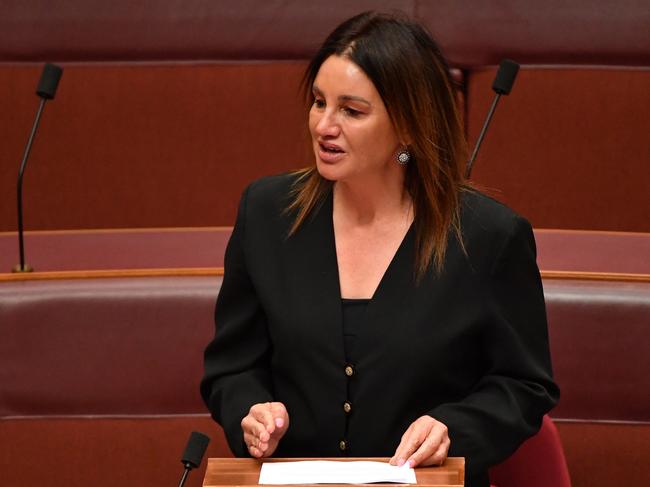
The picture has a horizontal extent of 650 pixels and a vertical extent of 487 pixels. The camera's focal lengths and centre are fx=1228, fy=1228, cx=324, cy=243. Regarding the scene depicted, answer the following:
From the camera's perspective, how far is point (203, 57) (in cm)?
133

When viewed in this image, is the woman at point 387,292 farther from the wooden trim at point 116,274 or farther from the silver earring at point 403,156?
the wooden trim at point 116,274

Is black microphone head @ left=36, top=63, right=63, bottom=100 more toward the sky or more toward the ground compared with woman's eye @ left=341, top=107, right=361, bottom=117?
more toward the ground

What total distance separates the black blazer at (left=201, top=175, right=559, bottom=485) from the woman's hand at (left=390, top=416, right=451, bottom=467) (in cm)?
3

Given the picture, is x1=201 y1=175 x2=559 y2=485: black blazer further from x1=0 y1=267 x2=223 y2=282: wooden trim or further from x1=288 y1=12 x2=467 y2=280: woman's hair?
x1=0 y1=267 x2=223 y2=282: wooden trim

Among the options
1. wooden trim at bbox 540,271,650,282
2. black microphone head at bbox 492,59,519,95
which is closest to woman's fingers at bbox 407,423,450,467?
wooden trim at bbox 540,271,650,282

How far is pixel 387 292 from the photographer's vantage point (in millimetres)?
739

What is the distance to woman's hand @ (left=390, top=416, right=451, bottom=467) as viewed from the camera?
0.66 meters

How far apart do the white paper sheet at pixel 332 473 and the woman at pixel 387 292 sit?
0.04m

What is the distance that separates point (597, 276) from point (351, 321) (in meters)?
0.36

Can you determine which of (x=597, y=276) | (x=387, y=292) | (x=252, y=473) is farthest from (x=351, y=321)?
(x=597, y=276)

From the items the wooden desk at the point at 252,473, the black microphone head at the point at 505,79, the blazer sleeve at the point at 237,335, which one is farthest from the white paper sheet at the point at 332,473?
the black microphone head at the point at 505,79

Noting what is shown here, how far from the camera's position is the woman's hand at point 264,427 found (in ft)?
2.23

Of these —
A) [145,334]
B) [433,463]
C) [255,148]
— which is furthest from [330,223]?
[255,148]

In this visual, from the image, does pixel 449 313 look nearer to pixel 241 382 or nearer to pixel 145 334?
pixel 241 382
